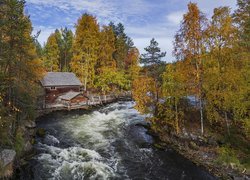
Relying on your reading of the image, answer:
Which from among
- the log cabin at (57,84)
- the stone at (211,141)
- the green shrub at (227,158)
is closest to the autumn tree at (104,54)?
the log cabin at (57,84)

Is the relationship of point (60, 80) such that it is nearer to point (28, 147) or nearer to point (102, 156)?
point (28, 147)

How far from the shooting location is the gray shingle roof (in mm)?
38344

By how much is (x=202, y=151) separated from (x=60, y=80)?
3006cm

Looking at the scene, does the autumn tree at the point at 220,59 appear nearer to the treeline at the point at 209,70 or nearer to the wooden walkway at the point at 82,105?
the treeline at the point at 209,70

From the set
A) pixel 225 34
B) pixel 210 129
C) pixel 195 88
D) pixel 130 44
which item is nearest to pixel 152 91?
pixel 195 88

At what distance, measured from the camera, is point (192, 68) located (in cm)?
1820

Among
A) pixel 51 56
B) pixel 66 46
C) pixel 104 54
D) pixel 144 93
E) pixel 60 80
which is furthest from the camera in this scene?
pixel 66 46

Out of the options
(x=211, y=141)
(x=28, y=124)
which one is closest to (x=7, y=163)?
(x=28, y=124)

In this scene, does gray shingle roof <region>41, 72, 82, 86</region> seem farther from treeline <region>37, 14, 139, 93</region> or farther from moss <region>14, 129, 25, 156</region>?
moss <region>14, 129, 25, 156</region>

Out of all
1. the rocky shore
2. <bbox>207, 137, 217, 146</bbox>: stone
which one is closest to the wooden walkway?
the rocky shore

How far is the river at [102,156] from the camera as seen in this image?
1430 cm

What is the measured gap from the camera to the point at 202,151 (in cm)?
1717

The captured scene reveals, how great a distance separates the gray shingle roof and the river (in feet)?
43.3

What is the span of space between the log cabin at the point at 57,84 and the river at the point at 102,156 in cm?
1208
